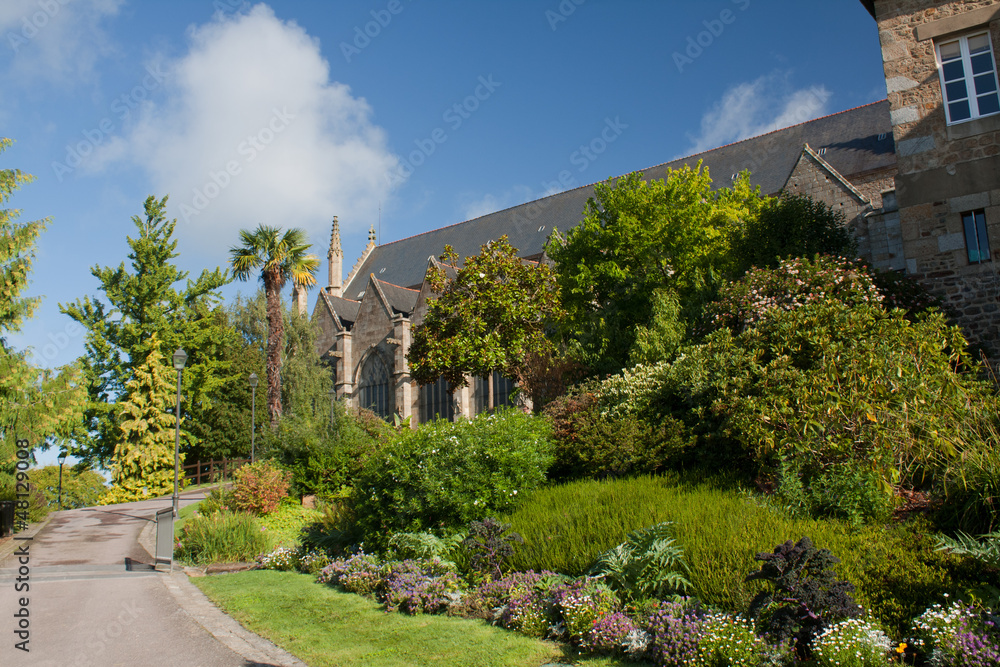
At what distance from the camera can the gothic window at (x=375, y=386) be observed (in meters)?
37.3

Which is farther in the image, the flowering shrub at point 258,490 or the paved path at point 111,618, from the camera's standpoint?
the flowering shrub at point 258,490

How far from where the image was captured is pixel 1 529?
15.2 m

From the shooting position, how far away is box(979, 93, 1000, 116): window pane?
1195 cm

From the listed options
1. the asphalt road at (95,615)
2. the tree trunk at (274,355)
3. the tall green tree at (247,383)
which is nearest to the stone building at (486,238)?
the tall green tree at (247,383)

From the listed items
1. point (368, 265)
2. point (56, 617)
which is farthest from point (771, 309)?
point (368, 265)

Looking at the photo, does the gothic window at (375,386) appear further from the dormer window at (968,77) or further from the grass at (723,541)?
the dormer window at (968,77)

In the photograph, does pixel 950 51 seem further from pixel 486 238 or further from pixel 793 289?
pixel 486 238

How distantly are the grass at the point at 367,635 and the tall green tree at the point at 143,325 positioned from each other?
68.4ft

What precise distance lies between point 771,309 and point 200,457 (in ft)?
93.3

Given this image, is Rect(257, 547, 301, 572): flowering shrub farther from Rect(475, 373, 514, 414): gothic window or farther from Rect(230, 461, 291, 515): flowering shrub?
Rect(475, 373, 514, 414): gothic window

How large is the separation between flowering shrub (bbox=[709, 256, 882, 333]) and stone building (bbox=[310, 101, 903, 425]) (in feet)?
30.6

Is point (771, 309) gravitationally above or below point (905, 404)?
above

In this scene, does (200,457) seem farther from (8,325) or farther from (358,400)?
(8,325)

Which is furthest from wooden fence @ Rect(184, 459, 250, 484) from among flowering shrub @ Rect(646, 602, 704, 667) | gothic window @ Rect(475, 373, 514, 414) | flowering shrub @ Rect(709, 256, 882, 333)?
flowering shrub @ Rect(646, 602, 704, 667)
